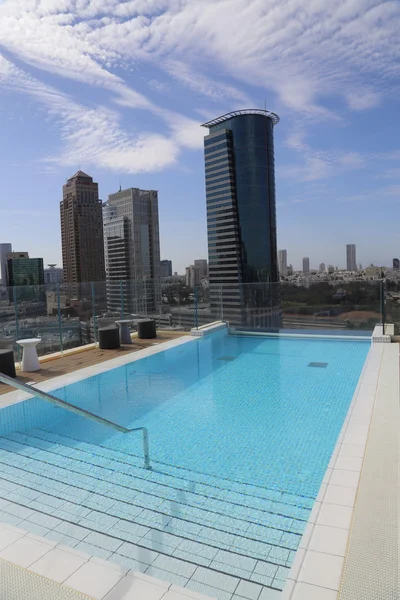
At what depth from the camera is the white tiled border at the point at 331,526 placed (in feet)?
7.25

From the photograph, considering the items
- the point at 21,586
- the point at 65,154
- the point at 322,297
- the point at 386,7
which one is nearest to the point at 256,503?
the point at 21,586

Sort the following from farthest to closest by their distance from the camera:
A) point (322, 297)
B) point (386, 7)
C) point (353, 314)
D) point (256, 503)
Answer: point (322, 297) < point (353, 314) < point (386, 7) < point (256, 503)

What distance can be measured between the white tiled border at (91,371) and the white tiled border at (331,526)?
3.91 meters

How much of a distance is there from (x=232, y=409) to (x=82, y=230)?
58.5m

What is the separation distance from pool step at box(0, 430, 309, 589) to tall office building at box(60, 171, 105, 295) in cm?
5193

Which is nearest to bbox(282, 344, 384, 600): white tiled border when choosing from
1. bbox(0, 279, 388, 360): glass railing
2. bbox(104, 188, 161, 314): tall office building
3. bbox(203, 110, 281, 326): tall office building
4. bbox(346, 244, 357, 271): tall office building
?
bbox(0, 279, 388, 360): glass railing

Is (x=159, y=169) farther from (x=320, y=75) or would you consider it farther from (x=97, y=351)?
(x=97, y=351)

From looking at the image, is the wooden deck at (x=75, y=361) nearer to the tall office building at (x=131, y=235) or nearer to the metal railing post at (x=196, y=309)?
the metal railing post at (x=196, y=309)

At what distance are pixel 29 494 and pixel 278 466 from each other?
223cm

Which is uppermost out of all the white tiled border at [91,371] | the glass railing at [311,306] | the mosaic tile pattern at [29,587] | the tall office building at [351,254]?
the tall office building at [351,254]

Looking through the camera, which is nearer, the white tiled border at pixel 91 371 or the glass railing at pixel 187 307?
the white tiled border at pixel 91 371

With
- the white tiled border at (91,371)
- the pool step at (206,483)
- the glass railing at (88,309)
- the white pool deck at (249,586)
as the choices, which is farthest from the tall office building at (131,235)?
the white pool deck at (249,586)

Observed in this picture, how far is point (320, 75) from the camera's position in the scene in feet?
42.3

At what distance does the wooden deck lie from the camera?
274 inches
